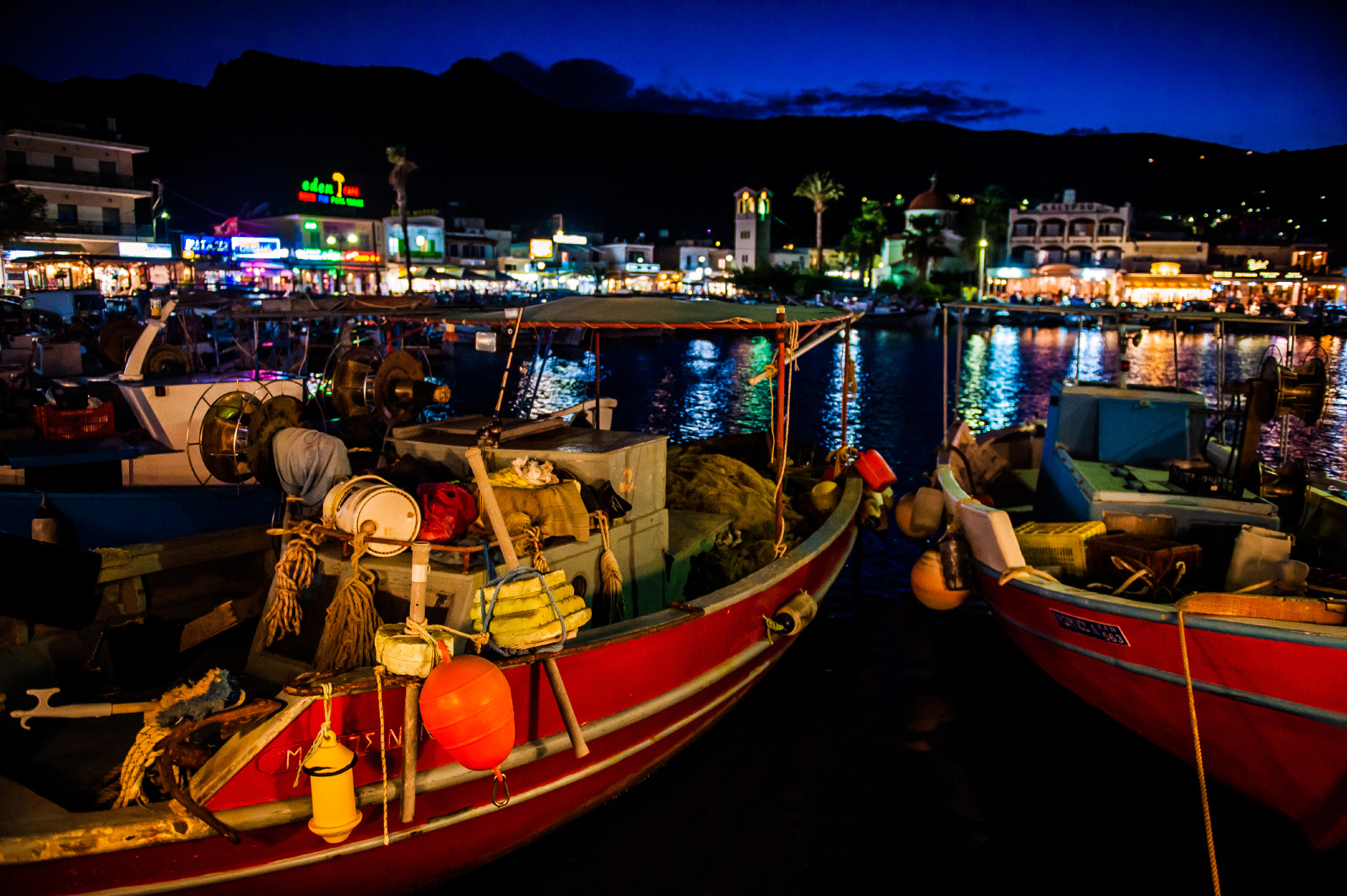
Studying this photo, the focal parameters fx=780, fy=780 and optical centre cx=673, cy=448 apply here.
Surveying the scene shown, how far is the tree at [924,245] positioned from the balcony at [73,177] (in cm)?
7678

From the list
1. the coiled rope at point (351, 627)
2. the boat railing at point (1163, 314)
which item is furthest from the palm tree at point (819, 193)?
the coiled rope at point (351, 627)

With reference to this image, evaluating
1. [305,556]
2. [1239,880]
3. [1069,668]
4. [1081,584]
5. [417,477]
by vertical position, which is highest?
[417,477]

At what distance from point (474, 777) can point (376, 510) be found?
6.09ft

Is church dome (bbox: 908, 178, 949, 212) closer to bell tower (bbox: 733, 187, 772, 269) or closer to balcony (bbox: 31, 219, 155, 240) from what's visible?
bell tower (bbox: 733, 187, 772, 269)

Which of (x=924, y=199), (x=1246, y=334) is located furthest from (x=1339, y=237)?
(x=924, y=199)

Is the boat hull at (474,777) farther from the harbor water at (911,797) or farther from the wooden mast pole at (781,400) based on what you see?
the wooden mast pole at (781,400)

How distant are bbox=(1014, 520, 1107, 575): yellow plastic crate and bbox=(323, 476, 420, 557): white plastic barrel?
20.1ft

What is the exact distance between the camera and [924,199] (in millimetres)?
98562

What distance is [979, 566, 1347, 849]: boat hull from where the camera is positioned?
18.0ft

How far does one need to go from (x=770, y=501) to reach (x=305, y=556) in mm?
5610

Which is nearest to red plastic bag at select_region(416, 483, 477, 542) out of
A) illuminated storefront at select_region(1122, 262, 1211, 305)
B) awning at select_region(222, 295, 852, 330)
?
awning at select_region(222, 295, 852, 330)

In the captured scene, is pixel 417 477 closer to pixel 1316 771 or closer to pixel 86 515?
pixel 86 515

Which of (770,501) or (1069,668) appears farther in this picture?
(770,501)

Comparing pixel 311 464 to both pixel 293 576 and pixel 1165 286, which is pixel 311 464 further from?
pixel 1165 286
